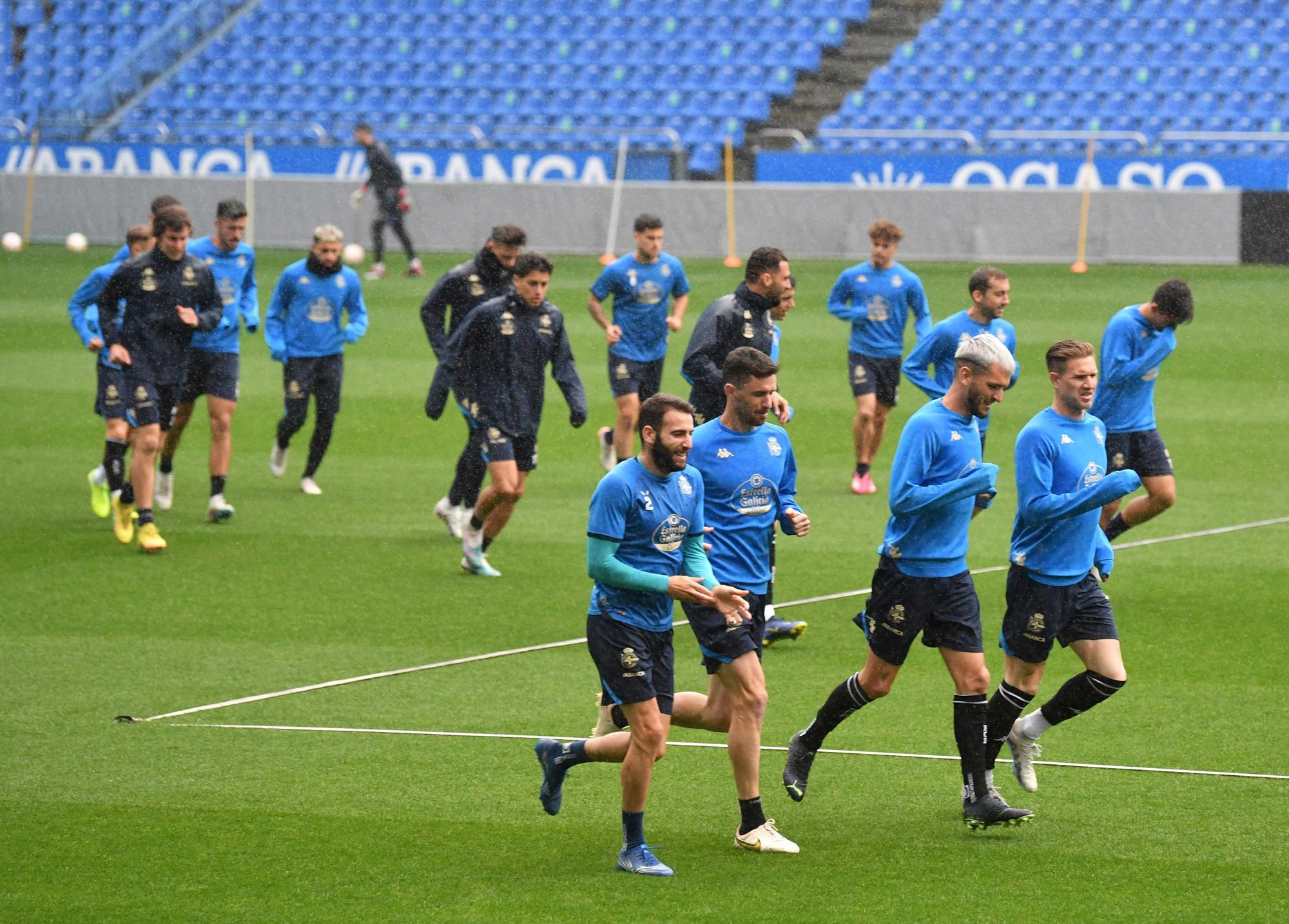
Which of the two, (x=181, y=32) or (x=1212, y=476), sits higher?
(x=181, y=32)

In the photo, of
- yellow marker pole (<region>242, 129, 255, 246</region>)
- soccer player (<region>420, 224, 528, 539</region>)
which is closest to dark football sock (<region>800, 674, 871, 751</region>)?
soccer player (<region>420, 224, 528, 539</region>)

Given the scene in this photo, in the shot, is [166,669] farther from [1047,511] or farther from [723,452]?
[1047,511]

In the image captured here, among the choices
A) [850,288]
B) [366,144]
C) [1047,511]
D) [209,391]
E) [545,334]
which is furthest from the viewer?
[366,144]

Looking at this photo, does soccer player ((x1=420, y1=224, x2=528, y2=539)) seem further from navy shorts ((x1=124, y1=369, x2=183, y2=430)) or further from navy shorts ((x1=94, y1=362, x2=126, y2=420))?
navy shorts ((x1=94, y1=362, x2=126, y2=420))

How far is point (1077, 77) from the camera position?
33.1 meters

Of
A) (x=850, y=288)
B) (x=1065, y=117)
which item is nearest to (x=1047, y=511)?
(x=850, y=288)

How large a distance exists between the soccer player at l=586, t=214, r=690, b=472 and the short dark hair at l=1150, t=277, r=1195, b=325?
5188 millimetres

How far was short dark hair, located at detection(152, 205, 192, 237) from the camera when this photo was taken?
12492 mm

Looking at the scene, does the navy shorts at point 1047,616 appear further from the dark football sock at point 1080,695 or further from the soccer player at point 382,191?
the soccer player at point 382,191

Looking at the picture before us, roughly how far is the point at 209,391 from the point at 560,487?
11.1ft

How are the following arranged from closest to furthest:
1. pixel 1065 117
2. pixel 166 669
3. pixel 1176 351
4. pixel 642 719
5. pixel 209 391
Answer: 1. pixel 642 719
2. pixel 166 669
3. pixel 209 391
4. pixel 1176 351
5. pixel 1065 117

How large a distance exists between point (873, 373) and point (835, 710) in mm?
8107

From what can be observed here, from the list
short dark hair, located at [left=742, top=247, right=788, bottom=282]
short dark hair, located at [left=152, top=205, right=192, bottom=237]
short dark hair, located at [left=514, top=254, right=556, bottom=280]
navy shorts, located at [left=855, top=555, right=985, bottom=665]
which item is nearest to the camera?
navy shorts, located at [left=855, top=555, right=985, bottom=665]

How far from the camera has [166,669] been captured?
31.8 feet
